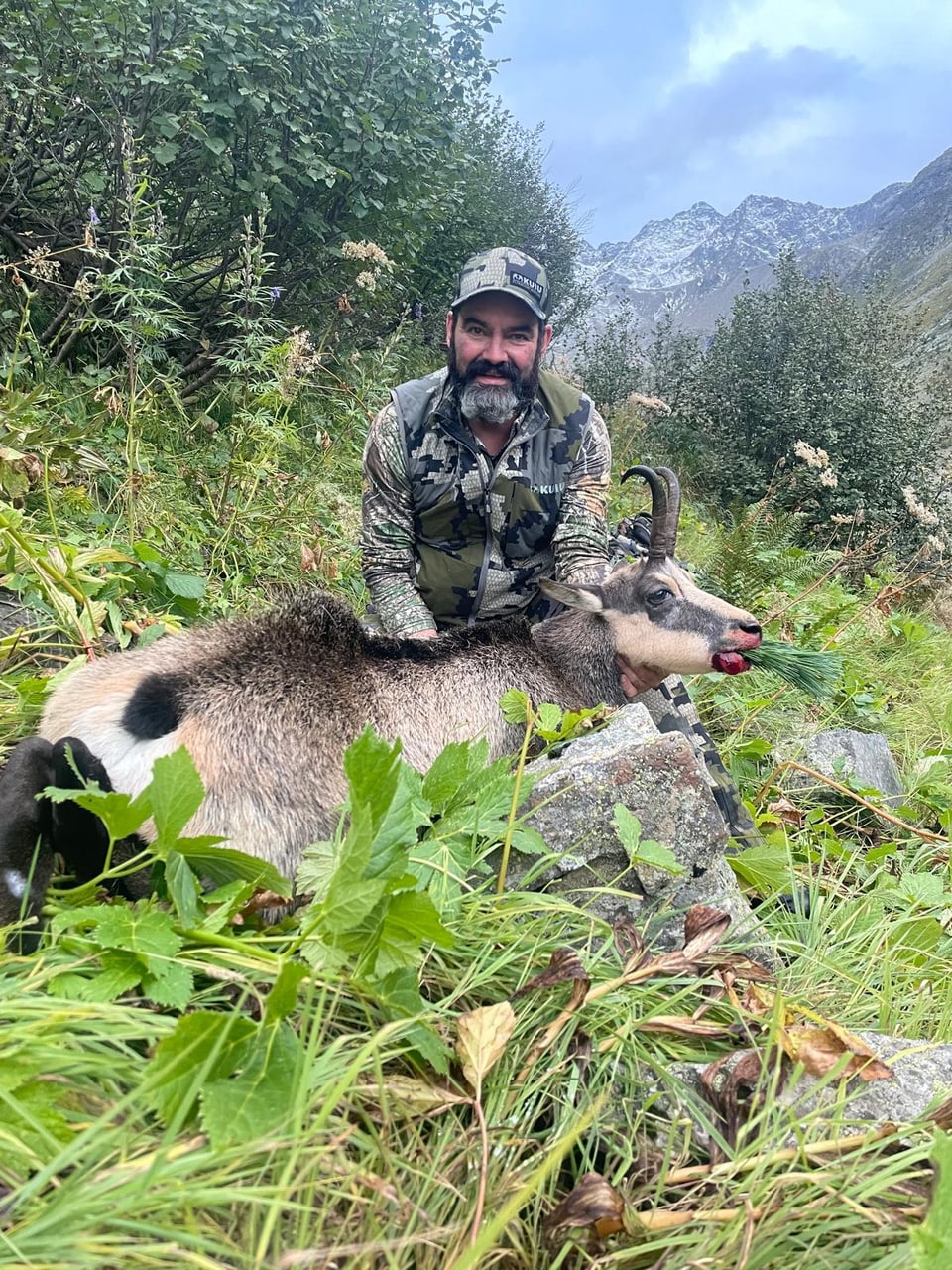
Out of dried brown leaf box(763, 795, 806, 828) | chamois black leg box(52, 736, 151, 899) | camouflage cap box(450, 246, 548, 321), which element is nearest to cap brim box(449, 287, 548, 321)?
camouflage cap box(450, 246, 548, 321)

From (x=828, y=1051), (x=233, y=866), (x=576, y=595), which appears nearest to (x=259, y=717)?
(x=233, y=866)

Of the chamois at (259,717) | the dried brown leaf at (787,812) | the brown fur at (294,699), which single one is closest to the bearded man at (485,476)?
the brown fur at (294,699)

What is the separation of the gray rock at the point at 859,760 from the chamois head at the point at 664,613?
0.71 meters

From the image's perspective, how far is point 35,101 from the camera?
20.5 ft

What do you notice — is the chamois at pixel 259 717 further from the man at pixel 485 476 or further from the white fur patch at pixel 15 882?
the man at pixel 485 476

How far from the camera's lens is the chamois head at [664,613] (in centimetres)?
414

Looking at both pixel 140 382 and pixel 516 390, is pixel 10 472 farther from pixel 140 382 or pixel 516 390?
pixel 516 390

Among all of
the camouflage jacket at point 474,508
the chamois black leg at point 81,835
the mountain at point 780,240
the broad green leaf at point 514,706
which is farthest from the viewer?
the mountain at point 780,240

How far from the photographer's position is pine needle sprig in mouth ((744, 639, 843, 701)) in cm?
431

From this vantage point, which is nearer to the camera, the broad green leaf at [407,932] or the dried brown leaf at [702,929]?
the broad green leaf at [407,932]

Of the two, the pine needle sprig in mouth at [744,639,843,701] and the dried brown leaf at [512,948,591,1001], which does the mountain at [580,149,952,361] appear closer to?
the pine needle sprig in mouth at [744,639,843,701]

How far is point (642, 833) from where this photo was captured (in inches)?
96.7

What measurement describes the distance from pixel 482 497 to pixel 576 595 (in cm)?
128

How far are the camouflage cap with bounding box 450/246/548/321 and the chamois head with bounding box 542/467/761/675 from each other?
1544mm
